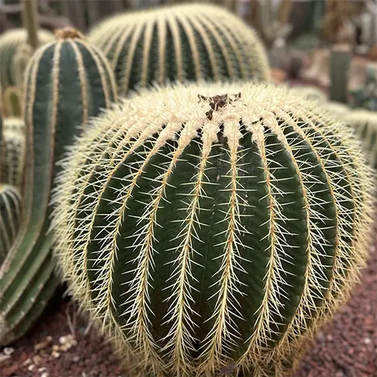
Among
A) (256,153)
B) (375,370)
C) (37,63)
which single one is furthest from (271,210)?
(37,63)

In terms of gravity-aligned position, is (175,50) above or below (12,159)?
above

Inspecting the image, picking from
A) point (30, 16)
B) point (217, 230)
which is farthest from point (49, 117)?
point (30, 16)

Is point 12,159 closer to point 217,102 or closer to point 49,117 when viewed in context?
point 49,117

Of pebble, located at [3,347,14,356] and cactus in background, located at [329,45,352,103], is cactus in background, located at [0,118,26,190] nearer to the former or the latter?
pebble, located at [3,347,14,356]

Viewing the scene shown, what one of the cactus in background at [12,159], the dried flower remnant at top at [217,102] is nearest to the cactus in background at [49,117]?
the cactus in background at [12,159]

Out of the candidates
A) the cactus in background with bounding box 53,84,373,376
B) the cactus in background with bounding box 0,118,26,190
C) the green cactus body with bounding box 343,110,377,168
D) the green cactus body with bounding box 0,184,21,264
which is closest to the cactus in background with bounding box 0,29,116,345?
the green cactus body with bounding box 0,184,21,264

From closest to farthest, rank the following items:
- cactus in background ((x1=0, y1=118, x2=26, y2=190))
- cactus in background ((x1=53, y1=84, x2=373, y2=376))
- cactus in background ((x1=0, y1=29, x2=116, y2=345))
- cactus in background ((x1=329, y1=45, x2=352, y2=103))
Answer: cactus in background ((x1=53, y1=84, x2=373, y2=376)), cactus in background ((x1=0, y1=29, x2=116, y2=345)), cactus in background ((x1=0, y1=118, x2=26, y2=190)), cactus in background ((x1=329, y1=45, x2=352, y2=103))

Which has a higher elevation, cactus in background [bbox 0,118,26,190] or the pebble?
cactus in background [bbox 0,118,26,190]

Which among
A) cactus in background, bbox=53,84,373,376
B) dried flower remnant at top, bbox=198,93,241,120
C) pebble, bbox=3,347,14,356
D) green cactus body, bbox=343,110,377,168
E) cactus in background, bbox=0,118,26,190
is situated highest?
dried flower remnant at top, bbox=198,93,241,120

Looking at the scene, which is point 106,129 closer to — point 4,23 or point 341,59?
point 341,59
